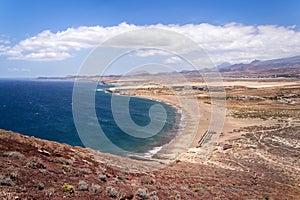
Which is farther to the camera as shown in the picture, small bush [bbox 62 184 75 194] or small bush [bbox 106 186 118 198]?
small bush [bbox 106 186 118 198]

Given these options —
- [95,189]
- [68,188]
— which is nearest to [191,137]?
[95,189]

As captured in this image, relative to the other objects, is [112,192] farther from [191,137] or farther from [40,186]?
[191,137]

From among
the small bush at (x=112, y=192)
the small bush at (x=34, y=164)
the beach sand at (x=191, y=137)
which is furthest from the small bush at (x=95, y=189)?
the beach sand at (x=191, y=137)

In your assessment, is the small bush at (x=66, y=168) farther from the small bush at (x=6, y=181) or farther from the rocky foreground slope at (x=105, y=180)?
the small bush at (x=6, y=181)

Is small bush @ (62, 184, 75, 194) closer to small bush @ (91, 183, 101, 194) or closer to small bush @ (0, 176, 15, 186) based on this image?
small bush @ (91, 183, 101, 194)

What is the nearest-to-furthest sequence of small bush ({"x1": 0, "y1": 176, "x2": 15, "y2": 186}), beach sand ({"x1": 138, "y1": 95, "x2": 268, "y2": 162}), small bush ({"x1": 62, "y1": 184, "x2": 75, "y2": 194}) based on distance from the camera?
1. small bush ({"x1": 0, "y1": 176, "x2": 15, "y2": 186})
2. small bush ({"x1": 62, "y1": 184, "x2": 75, "y2": 194})
3. beach sand ({"x1": 138, "y1": 95, "x2": 268, "y2": 162})

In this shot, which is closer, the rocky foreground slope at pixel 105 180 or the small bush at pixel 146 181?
the rocky foreground slope at pixel 105 180

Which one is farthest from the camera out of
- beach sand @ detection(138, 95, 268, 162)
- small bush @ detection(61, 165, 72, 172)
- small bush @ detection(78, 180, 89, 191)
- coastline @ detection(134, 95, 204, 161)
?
coastline @ detection(134, 95, 204, 161)

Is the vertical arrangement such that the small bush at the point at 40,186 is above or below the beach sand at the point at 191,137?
above

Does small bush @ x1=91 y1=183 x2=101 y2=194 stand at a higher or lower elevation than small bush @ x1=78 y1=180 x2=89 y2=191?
lower

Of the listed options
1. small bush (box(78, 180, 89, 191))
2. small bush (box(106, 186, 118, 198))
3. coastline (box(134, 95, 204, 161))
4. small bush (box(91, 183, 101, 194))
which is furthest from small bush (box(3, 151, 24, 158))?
coastline (box(134, 95, 204, 161))
